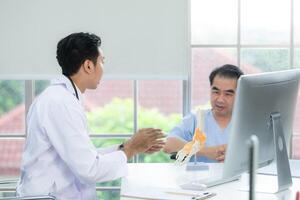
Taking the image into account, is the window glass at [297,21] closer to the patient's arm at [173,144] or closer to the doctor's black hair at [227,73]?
the doctor's black hair at [227,73]

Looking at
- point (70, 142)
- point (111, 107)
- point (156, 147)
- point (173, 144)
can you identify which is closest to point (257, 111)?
point (156, 147)

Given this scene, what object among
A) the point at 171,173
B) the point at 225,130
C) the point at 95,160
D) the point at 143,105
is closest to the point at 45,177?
the point at 95,160

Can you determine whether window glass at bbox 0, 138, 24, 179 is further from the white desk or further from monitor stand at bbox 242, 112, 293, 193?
monitor stand at bbox 242, 112, 293, 193

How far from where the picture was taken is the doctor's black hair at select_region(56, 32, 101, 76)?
2.34m

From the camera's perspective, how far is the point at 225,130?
2807mm

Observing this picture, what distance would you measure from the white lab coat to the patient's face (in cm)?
74

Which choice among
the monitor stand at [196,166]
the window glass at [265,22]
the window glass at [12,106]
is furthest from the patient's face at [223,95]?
the window glass at [12,106]

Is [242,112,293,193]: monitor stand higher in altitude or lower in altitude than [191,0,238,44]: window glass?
lower

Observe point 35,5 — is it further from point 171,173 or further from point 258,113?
point 258,113

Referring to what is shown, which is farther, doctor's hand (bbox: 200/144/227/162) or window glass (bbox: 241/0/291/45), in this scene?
window glass (bbox: 241/0/291/45)

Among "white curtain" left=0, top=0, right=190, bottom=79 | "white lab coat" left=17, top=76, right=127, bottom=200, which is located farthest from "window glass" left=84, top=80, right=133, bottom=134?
"white lab coat" left=17, top=76, right=127, bottom=200

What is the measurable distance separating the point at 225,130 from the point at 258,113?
816 mm

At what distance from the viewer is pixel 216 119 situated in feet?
9.34

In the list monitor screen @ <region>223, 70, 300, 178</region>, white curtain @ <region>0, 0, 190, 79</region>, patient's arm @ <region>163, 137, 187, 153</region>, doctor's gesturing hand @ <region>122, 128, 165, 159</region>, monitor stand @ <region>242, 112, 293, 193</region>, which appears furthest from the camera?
white curtain @ <region>0, 0, 190, 79</region>
